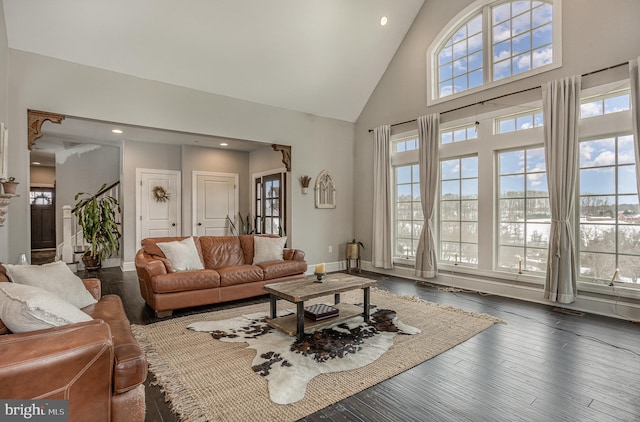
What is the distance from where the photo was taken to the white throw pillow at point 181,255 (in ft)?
13.4

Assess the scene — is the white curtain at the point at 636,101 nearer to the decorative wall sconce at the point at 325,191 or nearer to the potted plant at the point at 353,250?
the potted plant at the point at 353,250

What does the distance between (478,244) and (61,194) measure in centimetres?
828

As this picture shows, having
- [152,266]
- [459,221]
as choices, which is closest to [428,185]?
[459,221]

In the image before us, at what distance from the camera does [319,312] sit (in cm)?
311

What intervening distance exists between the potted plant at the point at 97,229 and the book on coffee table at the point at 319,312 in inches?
206

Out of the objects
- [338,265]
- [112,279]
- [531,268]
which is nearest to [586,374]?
[531,268]

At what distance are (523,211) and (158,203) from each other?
6.83 m

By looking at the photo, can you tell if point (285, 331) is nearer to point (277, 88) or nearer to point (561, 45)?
point (277, 88)

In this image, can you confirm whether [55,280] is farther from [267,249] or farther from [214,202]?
[214,202]

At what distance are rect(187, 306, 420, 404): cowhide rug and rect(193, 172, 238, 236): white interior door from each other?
440cm

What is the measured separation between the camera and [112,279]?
5762 mm

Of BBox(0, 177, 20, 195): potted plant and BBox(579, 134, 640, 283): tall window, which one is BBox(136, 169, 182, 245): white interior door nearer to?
BBox(0, 177, 20, 195): potted plant

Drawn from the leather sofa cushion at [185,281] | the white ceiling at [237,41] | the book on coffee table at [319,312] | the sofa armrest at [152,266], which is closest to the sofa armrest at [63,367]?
the book on coffee table at [319,312]

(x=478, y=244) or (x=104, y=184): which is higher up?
(x=104, y=184)
